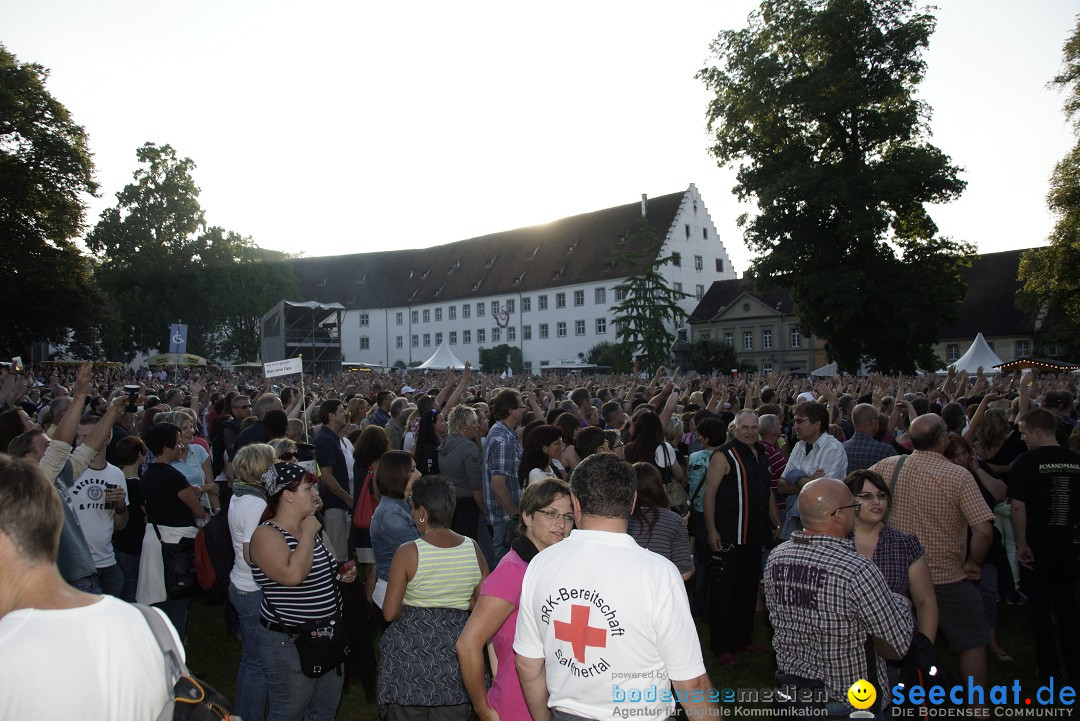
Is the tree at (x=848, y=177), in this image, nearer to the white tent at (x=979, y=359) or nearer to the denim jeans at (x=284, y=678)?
the white tent at (x=979, y=359)

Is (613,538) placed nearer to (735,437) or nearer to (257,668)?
(257,668)

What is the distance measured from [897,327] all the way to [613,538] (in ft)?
106

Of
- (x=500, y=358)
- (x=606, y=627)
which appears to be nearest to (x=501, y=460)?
(x=606, y=627)

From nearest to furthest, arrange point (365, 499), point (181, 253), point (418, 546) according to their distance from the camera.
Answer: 1. point (418, 546)
2. point (365, 499)
3. point (181, 253)

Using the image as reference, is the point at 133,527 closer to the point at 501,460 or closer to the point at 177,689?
the point at 501,460

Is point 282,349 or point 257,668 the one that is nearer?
point 257,668

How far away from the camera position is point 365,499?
20.9ft

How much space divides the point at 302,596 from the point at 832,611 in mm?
2504

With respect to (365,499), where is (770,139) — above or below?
above

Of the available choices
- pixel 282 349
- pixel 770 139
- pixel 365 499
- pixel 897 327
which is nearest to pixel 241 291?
pixel 282 349

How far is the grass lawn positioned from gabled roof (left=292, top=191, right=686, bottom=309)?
49.9 metres

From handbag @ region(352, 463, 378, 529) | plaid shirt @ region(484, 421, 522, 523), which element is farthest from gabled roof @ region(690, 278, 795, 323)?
handbag @ region(352, 463, 378, 529)

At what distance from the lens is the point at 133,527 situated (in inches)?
246

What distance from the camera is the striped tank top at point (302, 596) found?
4.09 m
